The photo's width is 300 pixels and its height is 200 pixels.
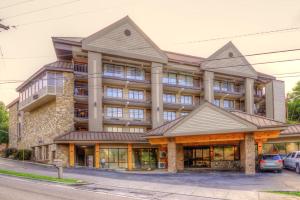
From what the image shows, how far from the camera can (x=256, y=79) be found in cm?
5716

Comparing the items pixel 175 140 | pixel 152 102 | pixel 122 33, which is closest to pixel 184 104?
pixel 152 102

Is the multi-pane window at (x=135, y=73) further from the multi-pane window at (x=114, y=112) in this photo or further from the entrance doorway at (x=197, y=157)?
the entrance doorway at (x=197, y=157)

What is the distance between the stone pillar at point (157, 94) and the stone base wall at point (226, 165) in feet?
41.8

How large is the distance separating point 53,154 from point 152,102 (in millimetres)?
15196

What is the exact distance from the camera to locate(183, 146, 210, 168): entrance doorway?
37031mm

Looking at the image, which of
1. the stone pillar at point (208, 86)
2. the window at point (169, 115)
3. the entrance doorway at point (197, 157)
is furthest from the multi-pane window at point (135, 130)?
the stone pillar at point (208, 86)

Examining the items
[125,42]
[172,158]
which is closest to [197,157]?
[172,158]

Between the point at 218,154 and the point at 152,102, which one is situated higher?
the point at 152,102

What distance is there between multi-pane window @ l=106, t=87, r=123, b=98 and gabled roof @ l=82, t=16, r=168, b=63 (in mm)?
4977

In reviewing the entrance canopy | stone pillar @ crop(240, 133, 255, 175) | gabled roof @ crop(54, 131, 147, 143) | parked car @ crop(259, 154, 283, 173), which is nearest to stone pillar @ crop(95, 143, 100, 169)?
gabled roof @ crop(54, 131, 147, 143)

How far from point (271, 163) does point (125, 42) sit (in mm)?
23932

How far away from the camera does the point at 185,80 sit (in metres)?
51.9

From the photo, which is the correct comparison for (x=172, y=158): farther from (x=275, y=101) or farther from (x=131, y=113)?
(x=275, y=101)

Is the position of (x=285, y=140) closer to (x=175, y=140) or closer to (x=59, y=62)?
(x=175, y=140)
